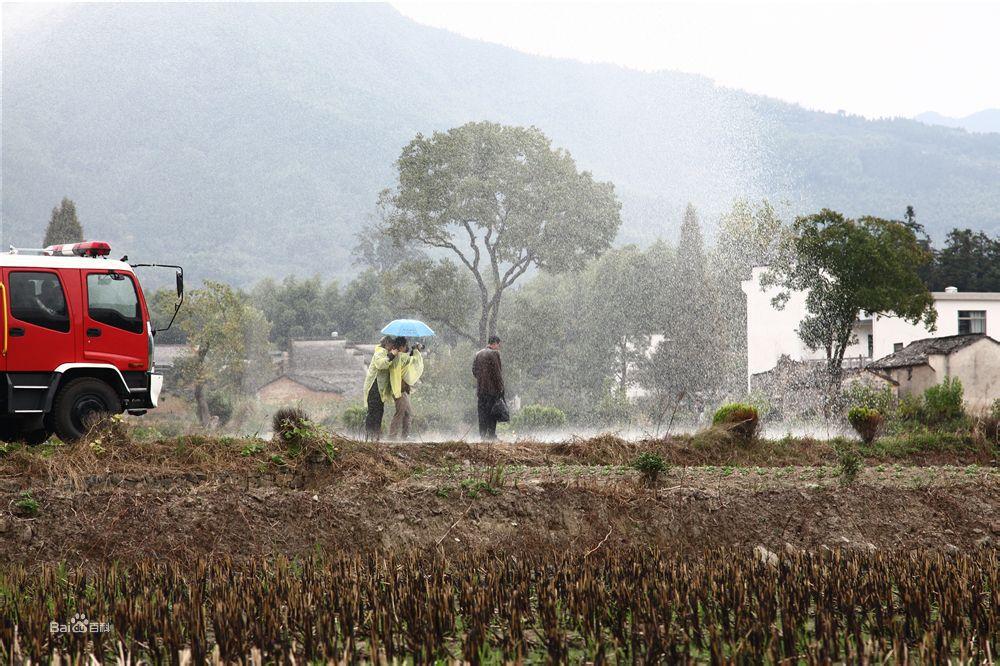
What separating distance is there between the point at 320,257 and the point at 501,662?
134 meters

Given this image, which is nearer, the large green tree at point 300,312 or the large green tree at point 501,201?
the large green tree at point 501,201

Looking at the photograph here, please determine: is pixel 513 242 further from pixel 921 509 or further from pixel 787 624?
pixel 787 624

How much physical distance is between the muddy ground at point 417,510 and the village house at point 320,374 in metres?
34.9

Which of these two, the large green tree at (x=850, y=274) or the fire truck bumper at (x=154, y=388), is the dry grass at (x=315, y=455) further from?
the large green tree at (x=850, y=274)

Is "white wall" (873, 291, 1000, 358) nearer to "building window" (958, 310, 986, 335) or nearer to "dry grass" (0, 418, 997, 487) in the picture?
"building window" (958, 310, 986, 335)

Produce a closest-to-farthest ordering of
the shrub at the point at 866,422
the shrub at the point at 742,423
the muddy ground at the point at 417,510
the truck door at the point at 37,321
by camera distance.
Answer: the muddy ground at the point at 417,510, the truck door at the point at 37,321, the shrub at the point at 742,423, the shrub at the point at 866,422

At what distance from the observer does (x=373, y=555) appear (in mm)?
9148

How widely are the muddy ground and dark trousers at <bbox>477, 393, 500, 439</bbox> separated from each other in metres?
6.08

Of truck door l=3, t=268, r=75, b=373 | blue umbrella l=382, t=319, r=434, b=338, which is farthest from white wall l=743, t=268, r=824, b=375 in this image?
truck door l=3, t=268, r=75, b=373

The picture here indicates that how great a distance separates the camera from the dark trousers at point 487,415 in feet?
61.2

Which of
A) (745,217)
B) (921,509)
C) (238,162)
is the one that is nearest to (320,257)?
(238,162)

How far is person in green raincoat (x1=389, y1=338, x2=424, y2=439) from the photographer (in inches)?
701

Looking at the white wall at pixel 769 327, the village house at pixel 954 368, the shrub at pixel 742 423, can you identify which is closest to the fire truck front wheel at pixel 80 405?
the shrub at pixel 742 423

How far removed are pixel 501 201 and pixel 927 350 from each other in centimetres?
1984
